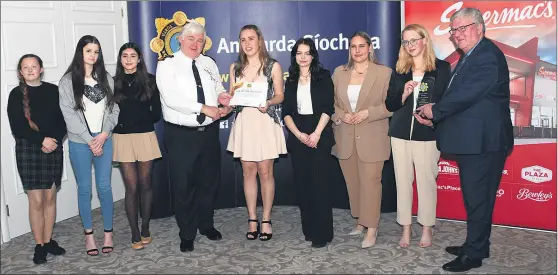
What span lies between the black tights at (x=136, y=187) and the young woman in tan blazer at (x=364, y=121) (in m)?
1.48

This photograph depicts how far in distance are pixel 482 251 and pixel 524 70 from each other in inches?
62.8

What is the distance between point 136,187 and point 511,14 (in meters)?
3.25

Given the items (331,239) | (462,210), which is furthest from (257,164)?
(462,210)

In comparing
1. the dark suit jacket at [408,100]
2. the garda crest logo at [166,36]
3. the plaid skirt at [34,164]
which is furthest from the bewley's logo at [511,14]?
the plaid skirt at [34,164]

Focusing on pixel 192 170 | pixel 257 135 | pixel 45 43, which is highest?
pixel 45 43

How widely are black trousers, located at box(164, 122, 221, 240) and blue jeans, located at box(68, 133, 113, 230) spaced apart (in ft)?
1.51

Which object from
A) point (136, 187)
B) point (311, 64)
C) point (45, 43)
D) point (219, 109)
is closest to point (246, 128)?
point (219, 109)

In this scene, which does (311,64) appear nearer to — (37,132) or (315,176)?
(315,176)

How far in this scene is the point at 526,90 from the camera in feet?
14.7

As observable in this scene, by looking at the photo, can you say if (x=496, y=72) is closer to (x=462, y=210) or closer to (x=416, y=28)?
(x=416, y=28)

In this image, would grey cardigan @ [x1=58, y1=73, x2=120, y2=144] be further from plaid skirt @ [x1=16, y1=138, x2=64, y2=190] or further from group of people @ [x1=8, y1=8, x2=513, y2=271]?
plaid skirt @ [x1=16, y1=138, x2=64, y2=190]

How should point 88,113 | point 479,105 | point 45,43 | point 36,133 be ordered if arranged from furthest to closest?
1. point 45,43
2. point 88,113
3. point 36,133
4. point 479,105

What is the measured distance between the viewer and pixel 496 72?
3486 millimetres

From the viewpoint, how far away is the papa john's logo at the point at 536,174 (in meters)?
4.48
